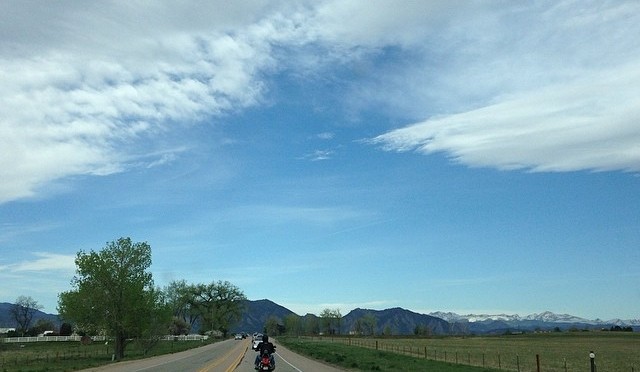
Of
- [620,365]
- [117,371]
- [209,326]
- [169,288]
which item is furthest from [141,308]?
[209,326]

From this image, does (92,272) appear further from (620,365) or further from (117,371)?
(620,365)

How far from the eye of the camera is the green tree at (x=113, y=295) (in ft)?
210

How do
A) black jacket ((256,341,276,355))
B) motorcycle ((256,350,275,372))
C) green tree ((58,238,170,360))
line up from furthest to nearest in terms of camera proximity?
green tree ((58,238,170,360)) → black jacket ((256,341,276,355)) → motorcycle ((256,350,275,372))

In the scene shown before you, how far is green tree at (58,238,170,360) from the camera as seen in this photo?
64.1 metres

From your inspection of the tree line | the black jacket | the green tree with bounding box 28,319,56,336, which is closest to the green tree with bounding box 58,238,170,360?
the tree line

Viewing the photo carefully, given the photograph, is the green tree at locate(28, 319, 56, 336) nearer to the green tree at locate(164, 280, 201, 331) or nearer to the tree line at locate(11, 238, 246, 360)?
the green tree at locate(164, 280, 201, 331)

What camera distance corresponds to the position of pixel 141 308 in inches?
2616

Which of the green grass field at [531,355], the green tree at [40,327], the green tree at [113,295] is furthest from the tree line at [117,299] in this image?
the green tree at [40,327]

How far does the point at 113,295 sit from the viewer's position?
211 ft

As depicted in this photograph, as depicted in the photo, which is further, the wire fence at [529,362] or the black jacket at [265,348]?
the wire fence at [529,362]

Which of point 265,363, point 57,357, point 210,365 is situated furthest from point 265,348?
Answer: point 57,357

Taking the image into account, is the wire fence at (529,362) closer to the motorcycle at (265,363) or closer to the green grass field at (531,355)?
the green grass field at (531,355)

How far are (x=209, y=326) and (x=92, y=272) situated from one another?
107389 millimetres

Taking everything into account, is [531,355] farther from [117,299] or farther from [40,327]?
[40,327]
